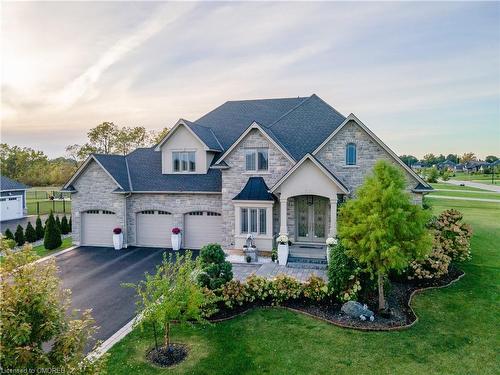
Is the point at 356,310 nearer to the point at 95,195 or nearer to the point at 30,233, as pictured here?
the point at 95,195

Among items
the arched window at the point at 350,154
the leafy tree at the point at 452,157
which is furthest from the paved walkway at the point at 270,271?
the leafy tree at the point at 452,157

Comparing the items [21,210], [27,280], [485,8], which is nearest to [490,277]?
[485,8]

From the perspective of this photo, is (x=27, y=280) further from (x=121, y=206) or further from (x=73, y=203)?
(x=73, y=203)

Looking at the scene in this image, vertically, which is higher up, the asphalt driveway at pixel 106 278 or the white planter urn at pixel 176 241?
the white planter urn at pixel 176 241

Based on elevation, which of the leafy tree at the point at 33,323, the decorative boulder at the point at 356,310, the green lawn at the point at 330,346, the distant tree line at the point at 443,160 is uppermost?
the distant tree line at the point at 443,160

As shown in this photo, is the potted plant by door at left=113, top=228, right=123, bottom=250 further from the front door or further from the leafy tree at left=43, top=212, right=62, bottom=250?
the front door

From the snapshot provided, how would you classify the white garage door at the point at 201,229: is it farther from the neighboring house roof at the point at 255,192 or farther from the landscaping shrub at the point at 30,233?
the landscaping shrub at the point at 30,233

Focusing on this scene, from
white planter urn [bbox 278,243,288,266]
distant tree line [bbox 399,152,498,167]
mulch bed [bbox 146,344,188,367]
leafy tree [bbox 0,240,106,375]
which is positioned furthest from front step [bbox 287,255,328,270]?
distant tree line [bbox 399,152,498,167]

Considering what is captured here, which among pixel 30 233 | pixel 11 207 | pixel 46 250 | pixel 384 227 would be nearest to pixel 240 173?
pixel 384 227
